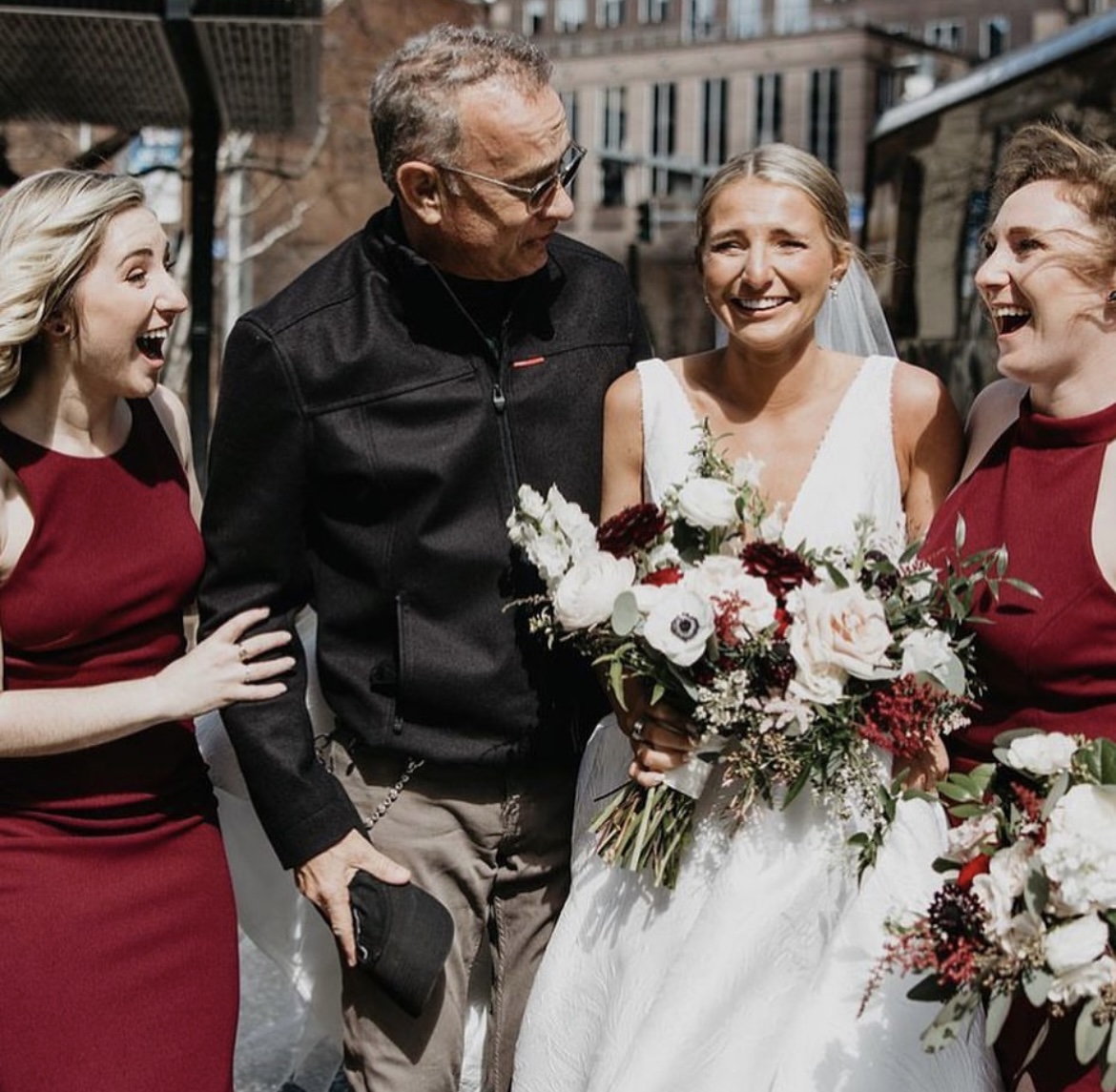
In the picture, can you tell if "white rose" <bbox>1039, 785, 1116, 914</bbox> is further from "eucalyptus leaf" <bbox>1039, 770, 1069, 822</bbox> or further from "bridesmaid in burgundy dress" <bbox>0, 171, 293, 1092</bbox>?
"bridesmaid in burgundy dress" <bbox>0, 171, 293, 1092</bbox>

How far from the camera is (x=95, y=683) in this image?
10.5ft

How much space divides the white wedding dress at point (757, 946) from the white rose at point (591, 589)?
0.43 metres

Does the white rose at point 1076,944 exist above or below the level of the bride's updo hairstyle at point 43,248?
below

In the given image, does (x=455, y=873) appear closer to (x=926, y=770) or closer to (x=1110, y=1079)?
(x=926, y=770)

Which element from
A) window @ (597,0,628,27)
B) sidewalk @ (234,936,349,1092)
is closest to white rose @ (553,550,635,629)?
sidewalk @ (234,936,349,1092)

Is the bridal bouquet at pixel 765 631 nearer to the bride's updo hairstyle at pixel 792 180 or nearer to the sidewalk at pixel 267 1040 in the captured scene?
the bride's updo hairstyle at pixel 792 180

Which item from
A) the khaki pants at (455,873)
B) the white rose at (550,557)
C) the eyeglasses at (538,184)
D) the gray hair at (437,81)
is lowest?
the khaki pants at (455,873)

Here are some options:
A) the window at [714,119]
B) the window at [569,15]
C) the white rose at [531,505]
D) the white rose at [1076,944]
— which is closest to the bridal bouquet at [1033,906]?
the white rose at [1076,944]

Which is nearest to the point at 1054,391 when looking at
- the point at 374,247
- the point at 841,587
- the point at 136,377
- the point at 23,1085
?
the point at 841,587

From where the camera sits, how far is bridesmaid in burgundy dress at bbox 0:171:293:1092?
3.07 metres

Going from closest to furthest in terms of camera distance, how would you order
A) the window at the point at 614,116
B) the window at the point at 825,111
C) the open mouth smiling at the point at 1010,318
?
the open mouth smiling at the point at 1010,318, the window at the point at 825,111, the window at the point at 614,116

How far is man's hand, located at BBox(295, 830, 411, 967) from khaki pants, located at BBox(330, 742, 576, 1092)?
12 centimetres

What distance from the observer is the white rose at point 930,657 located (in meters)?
2.78

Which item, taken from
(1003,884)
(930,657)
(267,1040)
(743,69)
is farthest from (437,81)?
(743,69)
